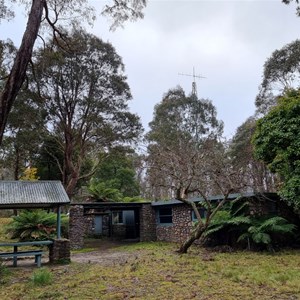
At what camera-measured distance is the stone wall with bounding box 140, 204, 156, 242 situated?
17.9m

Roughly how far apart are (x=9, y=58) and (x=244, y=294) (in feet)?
44.8

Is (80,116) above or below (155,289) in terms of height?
above

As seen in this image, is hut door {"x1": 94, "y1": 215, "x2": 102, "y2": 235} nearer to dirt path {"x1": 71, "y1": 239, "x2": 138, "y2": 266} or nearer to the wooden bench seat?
dirt path {"x1": 71, "y1": 239, "x2": 138, "y2": 266}

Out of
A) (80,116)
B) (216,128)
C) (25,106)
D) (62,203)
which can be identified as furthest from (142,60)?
(216,128)

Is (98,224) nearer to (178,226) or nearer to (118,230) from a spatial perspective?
(118,230)

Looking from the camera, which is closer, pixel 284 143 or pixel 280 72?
pixel 284 143

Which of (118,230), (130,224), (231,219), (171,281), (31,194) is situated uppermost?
(31,194)

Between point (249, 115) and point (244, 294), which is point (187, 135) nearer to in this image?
point (249, 115)

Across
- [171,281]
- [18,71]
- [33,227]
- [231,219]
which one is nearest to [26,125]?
[33,227]

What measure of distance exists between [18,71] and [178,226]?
12.6 metres

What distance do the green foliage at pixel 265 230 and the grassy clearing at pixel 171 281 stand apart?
3.72ft

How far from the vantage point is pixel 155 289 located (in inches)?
242

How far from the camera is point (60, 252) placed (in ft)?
34.4

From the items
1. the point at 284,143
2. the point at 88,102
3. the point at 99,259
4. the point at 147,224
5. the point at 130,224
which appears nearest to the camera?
the point at 99,259
